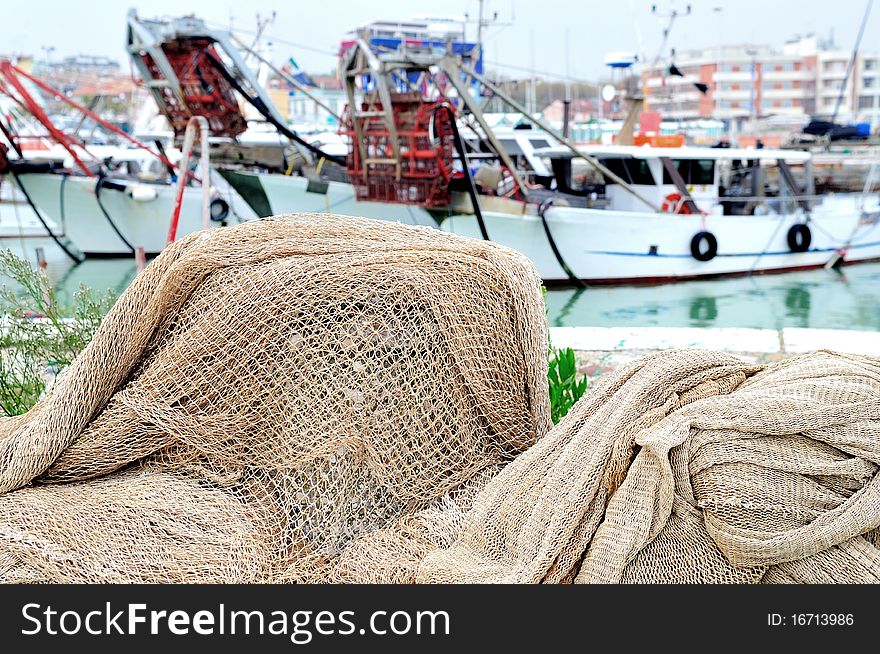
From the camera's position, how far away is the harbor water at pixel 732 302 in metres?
17.1

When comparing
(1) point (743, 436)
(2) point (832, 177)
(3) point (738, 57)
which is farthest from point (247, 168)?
(3) point (738, 57)

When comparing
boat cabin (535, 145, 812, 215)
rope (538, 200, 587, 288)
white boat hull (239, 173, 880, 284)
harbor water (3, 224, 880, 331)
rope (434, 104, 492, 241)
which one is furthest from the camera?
boat cabin (535, 145, 812, 215)

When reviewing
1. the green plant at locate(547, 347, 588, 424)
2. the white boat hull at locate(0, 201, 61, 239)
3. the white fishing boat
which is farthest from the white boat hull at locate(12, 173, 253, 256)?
the green plant at locate(547, 347, 588, 424)

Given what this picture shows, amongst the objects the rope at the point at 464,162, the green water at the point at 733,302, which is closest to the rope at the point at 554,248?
the green water at the point at 733,302

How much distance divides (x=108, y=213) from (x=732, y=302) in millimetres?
15292

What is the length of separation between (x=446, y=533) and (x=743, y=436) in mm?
806

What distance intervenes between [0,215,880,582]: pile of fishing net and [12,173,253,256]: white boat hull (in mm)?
20118

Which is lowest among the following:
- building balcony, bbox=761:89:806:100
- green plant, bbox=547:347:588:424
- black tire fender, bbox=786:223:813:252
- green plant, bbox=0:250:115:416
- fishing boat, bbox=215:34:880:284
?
building balcony, bbox=761:89:806:100

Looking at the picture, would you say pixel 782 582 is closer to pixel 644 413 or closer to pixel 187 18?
pixel 644 413

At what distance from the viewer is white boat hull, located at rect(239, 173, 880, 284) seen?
1859 cm

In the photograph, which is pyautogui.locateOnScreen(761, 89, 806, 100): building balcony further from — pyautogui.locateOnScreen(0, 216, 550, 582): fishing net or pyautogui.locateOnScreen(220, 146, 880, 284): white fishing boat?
pyautogui.locateOnScreen(0, 216, 550, 582): fishing net

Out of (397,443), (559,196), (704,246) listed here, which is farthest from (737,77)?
(397,443)

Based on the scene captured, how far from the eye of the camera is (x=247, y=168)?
76.6 feet

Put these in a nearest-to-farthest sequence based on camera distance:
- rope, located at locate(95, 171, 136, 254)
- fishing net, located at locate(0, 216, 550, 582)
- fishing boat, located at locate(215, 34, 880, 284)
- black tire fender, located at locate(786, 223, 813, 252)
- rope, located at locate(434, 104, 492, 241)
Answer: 1. fishing net, located at locate(0, 216, 550, 582)
2. rope, located at locate(434, 104, 492, 241)
3. fishing boat, located at locate(215, 34, 880, 284)
4. black tire fender, located at locate(786, 223, 813, 252)
5. rope, located at locate(95, 171, 136, 254)
